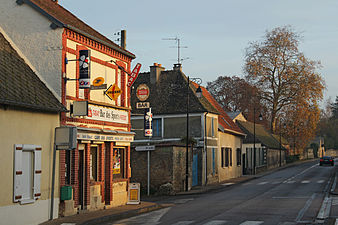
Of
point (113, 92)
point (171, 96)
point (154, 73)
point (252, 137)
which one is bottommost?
point (252, 137)

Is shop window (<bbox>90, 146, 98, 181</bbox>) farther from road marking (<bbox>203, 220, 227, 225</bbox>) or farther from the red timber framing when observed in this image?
road marking (<bbox>203, 220, 227, 225</bbox>)

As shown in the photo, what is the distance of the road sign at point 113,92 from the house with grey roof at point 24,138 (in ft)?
11.6

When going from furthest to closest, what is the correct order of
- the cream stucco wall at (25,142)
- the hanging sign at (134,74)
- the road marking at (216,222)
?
the hanging sign at (134,74) → the road marking at (216,222) → the cream stucco wall at (25,142)

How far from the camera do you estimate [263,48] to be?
2382 inches

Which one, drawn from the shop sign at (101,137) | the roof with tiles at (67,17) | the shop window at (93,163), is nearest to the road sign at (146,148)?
the shop sign at (101,137)

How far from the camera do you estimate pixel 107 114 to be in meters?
20.0

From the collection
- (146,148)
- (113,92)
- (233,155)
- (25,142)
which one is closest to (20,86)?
(25,142)

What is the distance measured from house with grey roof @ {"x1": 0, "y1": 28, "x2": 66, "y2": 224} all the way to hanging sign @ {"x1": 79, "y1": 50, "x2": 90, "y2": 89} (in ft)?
3.75

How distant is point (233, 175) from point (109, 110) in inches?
1016

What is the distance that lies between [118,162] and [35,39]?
23.4 ft

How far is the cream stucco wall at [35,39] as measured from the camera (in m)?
16.9

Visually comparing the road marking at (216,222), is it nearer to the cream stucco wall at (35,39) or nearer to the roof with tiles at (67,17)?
the cream stucco wall at (35,39)

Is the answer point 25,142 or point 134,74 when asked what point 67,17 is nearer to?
point 134,74

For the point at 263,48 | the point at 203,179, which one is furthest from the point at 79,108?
the point at 263,48
